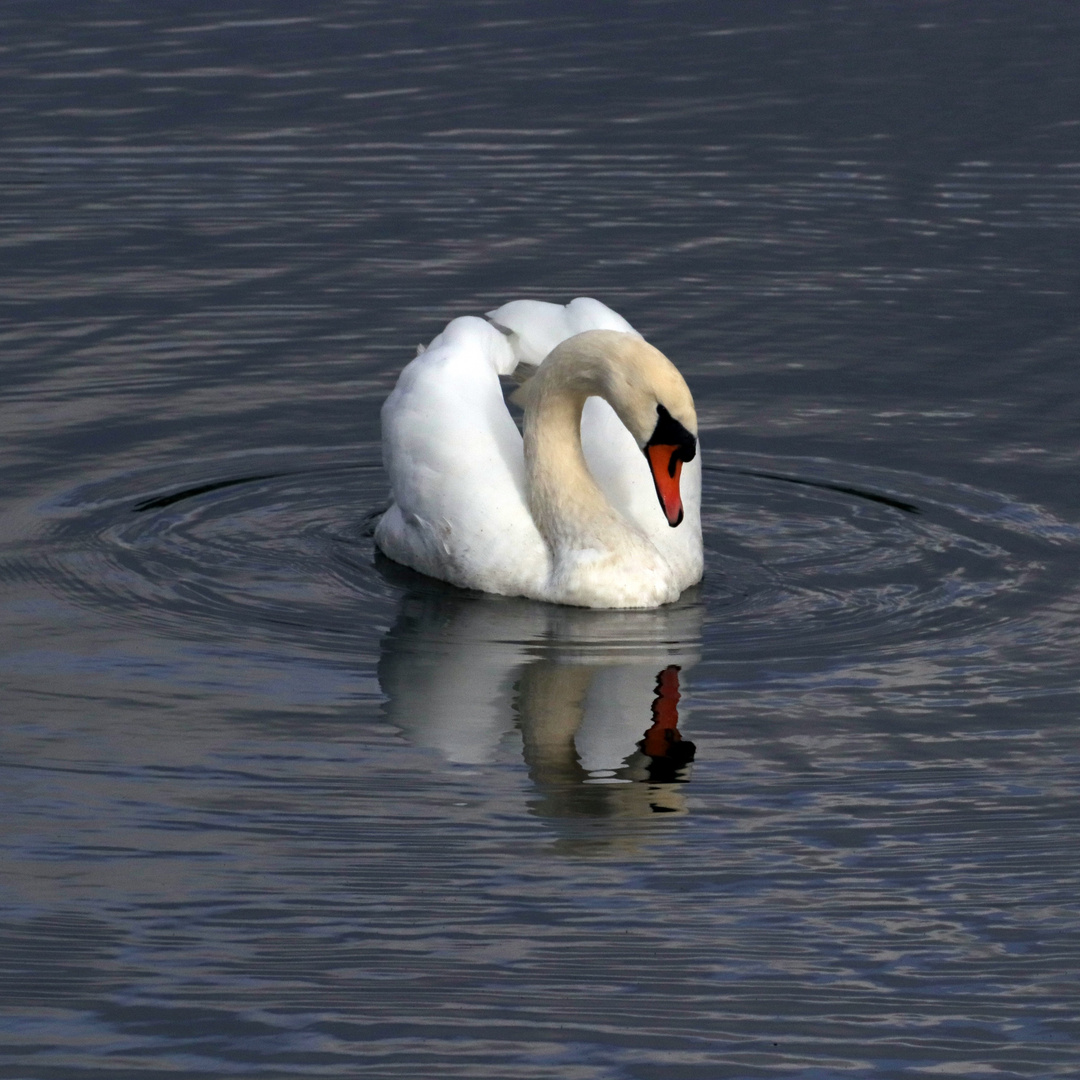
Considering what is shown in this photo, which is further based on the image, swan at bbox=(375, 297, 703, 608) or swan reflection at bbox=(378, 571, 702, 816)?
swan at bbox=(375, 297, 703, 608)

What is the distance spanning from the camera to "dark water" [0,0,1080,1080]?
23.7ft

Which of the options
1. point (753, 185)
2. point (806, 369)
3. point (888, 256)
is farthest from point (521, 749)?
point (753, 185)

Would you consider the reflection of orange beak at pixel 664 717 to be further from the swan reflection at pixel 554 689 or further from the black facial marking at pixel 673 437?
the black facial marking at pixel 673 437

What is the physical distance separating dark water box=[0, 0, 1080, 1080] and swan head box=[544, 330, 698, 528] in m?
0.64

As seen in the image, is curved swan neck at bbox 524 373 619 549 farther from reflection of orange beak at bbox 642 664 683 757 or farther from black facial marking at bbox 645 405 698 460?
reflection of orange beak at bbox 642 664 683 757

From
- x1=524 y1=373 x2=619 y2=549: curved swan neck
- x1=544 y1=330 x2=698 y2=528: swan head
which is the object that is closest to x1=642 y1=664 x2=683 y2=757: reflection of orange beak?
x1=544 y1=330 x2=698 y2=528: swan head

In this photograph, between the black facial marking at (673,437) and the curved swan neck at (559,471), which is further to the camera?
the curved swan neck at (559,471)

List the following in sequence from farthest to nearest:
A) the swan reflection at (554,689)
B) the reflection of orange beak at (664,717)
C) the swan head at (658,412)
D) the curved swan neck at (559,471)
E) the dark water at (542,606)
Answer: the curved swan neck at (559,471), the swan head at (658,412), the reflection of orange beak at (664,717), the swan reflection at (554,689), the dark water at (542,606)

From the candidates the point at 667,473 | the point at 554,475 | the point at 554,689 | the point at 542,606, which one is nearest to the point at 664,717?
the point at 554,689

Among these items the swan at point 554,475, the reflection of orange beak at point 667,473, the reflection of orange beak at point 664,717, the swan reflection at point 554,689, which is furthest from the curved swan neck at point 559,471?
the reflection of orange beak at point 664,717

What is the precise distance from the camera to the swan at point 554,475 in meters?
10.5

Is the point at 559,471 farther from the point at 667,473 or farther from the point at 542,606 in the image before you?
the point at 667,473

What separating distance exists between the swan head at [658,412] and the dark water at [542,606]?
642mm

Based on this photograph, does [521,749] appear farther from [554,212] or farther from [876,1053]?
[554,212]
